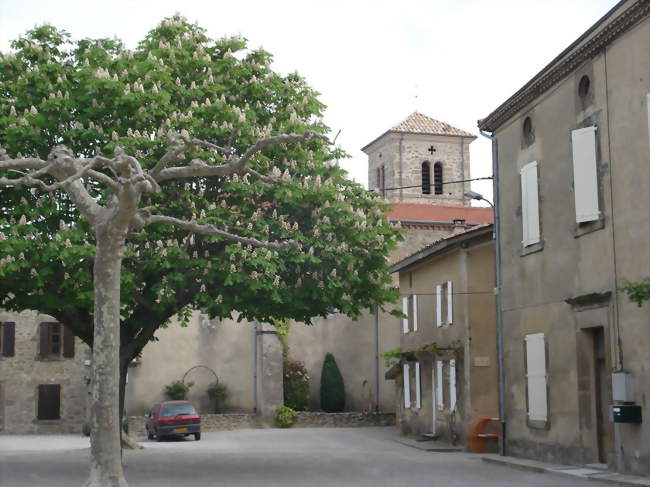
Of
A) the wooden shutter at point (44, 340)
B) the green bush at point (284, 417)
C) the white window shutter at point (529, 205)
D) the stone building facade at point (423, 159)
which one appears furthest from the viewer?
the stone building facade at point (423, 159)

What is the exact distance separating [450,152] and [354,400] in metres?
28.8

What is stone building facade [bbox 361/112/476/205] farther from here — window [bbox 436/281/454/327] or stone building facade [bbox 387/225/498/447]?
window [bbox 436/281/454/327]

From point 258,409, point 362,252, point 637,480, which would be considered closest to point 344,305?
point 362,252

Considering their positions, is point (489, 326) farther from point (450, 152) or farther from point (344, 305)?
point (450, 152)

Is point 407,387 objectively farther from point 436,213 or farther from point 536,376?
point 436,213

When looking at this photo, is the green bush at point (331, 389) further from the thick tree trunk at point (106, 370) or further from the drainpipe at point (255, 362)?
the thick tree trunk at point (106, 370)

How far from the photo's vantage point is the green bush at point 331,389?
4572 centimetres

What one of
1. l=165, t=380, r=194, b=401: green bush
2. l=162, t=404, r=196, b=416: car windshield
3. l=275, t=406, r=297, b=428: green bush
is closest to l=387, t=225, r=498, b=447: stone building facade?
l=162, t=404, r=196, b=416: car windshield

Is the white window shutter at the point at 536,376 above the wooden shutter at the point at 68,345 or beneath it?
beneath

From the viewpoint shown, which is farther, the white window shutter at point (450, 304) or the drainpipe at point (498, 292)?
the white window shutter at point (450, 304)

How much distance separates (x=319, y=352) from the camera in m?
47.2

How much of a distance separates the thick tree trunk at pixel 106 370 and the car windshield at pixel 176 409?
76.9 feet

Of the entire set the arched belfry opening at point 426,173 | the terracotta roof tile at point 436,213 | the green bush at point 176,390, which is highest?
the arched belfry opening at point 426,173

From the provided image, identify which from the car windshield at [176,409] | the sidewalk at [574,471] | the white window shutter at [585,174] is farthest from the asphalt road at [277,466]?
the white window shutter at [585,174]
